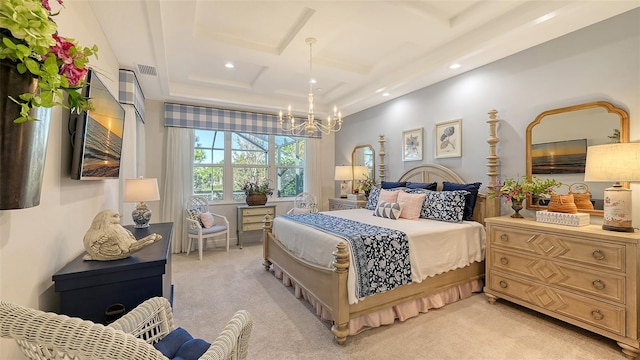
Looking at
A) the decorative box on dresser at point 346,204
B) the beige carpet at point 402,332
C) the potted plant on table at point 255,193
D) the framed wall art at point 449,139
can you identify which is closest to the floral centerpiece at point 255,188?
the potted plant on table at point 255,193

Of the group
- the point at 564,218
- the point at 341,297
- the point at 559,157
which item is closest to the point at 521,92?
the point at 559,157

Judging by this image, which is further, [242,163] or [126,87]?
[242,163]

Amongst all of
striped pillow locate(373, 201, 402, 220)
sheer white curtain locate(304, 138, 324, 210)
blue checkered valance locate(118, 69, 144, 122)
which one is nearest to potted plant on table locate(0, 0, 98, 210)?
blue checkered valance locate(118, 69, 144, 122)

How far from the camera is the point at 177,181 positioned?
462cm

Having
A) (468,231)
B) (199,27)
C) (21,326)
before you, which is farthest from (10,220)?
(468,231)

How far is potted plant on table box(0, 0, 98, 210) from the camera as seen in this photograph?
0.75 metres

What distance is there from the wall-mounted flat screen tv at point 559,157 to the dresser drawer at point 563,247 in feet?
2.48

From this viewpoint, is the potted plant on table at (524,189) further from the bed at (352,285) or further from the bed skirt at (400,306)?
the bed skirt at (400,306)

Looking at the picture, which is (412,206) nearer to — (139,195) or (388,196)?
(388,196)

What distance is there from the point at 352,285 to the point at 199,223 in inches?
120

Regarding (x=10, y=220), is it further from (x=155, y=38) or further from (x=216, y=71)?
(x=216, y=71)

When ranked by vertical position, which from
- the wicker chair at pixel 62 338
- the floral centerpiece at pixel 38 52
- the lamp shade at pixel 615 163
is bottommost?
the wicker chair at pixel 62 338

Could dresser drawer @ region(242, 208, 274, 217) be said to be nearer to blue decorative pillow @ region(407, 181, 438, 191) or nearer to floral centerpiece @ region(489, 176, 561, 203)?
blue decorative pillow @ region(407, 181, 438, 191)

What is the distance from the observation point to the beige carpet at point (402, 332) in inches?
77.9
